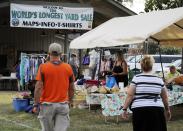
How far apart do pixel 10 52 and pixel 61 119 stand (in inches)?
767

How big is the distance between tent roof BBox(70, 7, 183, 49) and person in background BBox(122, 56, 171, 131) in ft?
15.0

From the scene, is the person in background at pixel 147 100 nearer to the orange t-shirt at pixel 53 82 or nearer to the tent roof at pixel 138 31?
the orange t-shirt at pixel 53 82

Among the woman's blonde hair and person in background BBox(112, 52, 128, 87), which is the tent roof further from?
the woman's blonde hair

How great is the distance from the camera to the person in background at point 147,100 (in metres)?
7.61

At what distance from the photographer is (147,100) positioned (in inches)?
300

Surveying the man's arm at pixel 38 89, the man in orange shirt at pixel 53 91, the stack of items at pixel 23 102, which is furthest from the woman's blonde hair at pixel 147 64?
the stack of items at pixel 23 102

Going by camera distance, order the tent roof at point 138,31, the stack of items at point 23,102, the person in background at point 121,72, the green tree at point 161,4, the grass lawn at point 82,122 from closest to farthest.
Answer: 1. the grass lawn at point 82,122
2. the tent roof at point 138,31
3. the person in background at point 121,72
4. the stack of items at point 23,102
5. the green tree at point 161,4

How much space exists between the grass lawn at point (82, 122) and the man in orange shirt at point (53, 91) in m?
3.97

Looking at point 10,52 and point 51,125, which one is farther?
point 10,52

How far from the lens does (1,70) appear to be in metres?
26.3

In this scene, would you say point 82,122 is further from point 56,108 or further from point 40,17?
point 40,17

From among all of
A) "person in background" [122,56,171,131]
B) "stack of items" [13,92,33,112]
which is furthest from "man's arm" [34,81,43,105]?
"stack of items" [13,92,33,112]

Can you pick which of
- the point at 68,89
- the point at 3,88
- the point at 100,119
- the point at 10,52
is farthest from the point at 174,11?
the point at 10,52

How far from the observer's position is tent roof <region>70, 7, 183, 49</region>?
12641 millimetres
